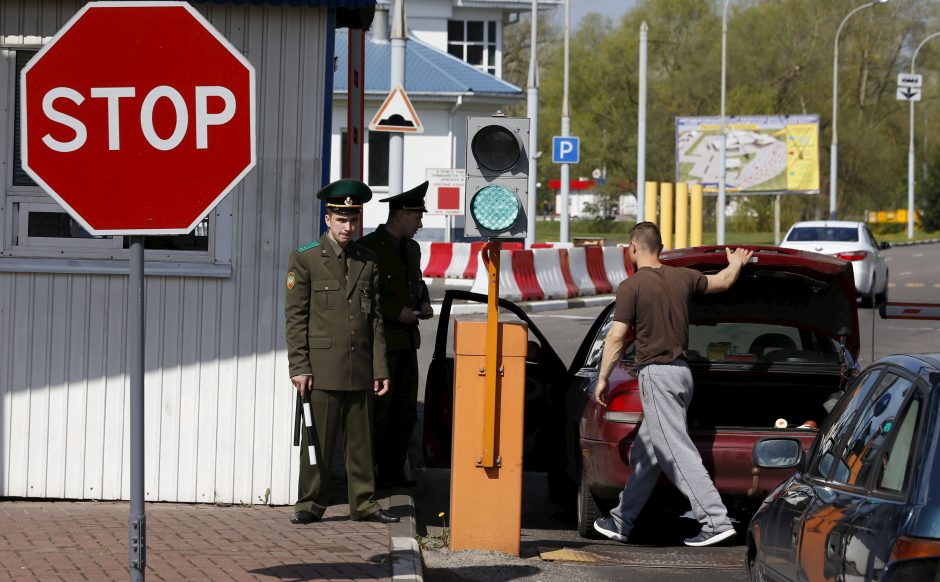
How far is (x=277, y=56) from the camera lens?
836cm

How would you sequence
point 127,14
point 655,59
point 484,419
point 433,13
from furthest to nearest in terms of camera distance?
point 655,59
point 433,13
point 484,419
point 127,14

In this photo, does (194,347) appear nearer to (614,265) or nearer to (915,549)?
(915,549)

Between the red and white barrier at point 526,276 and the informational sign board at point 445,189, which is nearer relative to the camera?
the informational sign board at point 445,189

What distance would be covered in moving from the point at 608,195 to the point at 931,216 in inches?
1003

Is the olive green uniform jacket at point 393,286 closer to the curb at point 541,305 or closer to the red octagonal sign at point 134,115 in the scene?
the red octagonal sign at point 134,115

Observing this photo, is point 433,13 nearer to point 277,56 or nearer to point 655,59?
point 655,59

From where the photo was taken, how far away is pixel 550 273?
2717 centimetres

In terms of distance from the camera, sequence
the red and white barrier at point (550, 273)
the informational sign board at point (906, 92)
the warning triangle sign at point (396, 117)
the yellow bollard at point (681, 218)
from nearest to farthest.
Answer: the warning triangle sign at point (396, 117)
the red and white barrier at point (550, 273)
the yellow bollard at point (681, 218)
the informational sign board at point (906, 92)

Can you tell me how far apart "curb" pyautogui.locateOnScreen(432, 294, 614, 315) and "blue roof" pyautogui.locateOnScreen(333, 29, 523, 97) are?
14.6 meters

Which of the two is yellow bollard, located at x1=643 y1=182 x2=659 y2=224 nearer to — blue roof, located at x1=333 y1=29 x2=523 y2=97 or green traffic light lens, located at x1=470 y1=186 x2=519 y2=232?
blue roof, located at x1=333 y1=29 x2=523 y2=97

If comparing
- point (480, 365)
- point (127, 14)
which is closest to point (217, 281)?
point (480, 365)

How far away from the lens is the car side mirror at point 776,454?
5.25m

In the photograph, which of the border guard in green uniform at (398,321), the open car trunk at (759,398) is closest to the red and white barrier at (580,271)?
the open car trunk at (759,398)

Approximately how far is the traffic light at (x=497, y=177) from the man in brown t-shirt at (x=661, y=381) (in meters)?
0.86
